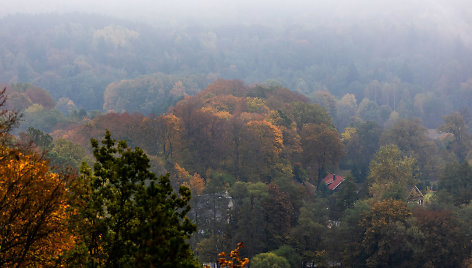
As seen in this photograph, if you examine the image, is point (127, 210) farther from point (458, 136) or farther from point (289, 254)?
point (458, 136)

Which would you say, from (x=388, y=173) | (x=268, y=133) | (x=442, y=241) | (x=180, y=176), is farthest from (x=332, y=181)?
(x=442, y=241)

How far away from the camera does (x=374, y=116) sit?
418 ft

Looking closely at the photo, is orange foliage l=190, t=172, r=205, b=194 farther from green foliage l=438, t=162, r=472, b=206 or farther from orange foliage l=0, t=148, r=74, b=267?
orange foliage l=0, t=148, r=74, b=267

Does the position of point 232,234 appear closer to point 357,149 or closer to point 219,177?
point 219,177

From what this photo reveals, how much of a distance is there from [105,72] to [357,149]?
112 meters

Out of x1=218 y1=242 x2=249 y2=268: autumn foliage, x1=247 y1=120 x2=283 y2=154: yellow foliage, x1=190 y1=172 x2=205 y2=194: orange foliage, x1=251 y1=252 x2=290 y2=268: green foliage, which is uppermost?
x1=218 y1=242 x2=249 y2=268: autumn foliage

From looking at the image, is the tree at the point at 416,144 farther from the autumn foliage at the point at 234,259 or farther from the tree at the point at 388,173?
the autumn foliage at the point at 234,259

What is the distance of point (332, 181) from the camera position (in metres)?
60.2

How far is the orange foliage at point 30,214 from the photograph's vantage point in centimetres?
1155

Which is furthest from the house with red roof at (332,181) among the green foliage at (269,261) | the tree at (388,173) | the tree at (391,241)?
the green foliage at (269,261)

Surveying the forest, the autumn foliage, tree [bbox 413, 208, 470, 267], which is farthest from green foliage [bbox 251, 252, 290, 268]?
the autumn foliage

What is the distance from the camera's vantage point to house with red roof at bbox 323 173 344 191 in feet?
193

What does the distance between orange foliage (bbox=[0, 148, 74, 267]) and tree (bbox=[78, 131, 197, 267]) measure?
1.91 meters

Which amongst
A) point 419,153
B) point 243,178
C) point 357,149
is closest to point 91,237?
point 243,178
